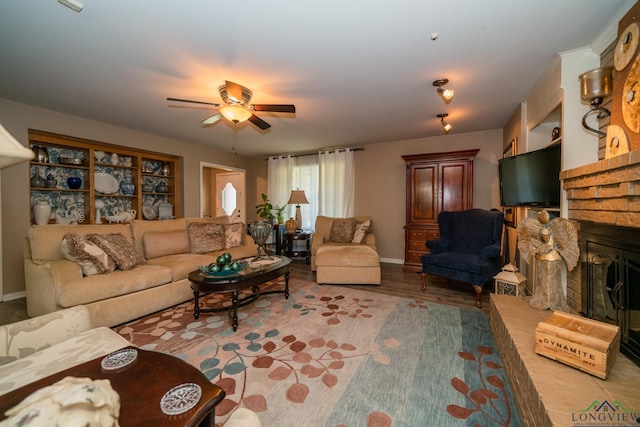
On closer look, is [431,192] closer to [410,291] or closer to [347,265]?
[410,291]

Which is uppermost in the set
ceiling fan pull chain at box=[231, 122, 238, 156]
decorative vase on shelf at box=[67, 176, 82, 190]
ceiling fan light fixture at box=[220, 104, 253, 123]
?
ceiling fan pull chain at box=[231, 122, 238, 156]

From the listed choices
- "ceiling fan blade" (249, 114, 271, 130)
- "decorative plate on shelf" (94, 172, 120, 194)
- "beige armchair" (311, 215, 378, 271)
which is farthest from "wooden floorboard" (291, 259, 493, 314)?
"decorative plate on shelf" (94, 172, 120, 194)

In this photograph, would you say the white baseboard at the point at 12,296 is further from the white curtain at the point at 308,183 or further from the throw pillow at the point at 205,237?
the white curtain at the point at 308,183

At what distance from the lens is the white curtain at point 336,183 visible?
17.0ft

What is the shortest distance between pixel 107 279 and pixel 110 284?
0.06 m

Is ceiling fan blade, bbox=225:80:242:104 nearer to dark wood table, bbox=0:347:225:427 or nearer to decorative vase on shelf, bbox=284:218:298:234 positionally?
dark wood table, bbox=0:347:225:427

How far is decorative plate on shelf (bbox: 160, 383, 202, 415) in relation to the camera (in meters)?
0.73

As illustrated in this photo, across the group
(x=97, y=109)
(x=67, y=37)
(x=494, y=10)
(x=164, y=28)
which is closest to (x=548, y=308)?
(x=494, y=10)

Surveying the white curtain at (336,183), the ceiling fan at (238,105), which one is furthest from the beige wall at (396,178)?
the ceiling fan at (238,105)

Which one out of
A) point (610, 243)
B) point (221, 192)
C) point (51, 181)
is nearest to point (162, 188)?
point (51, 181)

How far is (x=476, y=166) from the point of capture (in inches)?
168

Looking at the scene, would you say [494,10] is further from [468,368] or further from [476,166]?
[476,166]

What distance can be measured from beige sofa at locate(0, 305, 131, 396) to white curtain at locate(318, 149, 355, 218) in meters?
4.32

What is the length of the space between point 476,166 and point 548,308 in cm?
307
